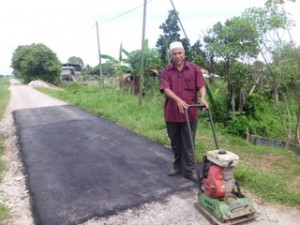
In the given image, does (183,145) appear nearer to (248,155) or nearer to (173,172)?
(173,172)

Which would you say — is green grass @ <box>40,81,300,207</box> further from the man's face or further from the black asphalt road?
the man's face

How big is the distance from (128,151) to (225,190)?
307 cm

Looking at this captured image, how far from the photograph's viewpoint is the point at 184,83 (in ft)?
13.6

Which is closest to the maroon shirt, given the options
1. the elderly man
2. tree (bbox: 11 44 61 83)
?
the elderly man

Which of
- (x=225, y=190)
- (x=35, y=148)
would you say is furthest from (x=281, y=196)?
(x=35, y=148)

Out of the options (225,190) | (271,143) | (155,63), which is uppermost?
(155,63)

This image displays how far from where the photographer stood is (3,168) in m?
5.27

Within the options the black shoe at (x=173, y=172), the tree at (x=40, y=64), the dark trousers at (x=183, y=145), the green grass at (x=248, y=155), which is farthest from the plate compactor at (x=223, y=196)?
the tree at (x=40, y=64)

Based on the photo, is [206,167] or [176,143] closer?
[206,167]

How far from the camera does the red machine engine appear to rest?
3145 mm

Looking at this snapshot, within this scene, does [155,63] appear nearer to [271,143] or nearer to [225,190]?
[271,143]

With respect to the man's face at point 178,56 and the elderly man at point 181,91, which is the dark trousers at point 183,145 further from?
the man's face at point 178,56

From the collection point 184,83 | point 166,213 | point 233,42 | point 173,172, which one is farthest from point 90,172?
point 233,42

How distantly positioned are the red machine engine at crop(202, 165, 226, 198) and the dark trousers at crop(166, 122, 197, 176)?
3.35 feet
